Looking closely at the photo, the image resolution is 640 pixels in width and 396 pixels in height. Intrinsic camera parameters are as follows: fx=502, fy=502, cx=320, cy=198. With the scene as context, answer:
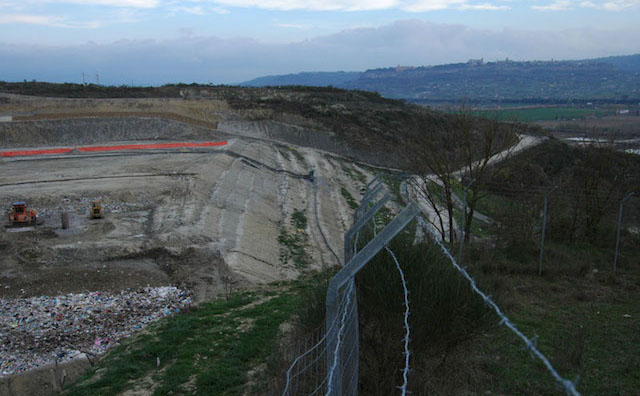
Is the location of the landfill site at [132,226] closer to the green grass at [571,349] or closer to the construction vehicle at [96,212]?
the construction vehicle at [96,212]

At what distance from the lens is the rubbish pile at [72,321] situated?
11.1 metres

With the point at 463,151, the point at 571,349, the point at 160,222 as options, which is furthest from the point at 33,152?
the point at 571,349

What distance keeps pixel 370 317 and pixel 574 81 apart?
711ft

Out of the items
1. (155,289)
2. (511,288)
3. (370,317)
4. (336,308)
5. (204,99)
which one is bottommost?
(155,289)

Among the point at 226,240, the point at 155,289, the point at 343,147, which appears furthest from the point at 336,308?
the point at 343,147

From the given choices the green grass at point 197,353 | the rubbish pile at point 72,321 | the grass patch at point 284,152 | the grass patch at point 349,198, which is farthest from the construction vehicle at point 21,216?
the grass patch at point 284,152

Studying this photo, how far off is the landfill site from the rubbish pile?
0.04 meters

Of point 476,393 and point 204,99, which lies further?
point 204,99

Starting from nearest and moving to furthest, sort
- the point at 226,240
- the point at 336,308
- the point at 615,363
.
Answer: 1. the point at 336,308
2. the point at 615,363
3. the point at 226,240

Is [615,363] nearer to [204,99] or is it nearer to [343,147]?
[343,147]

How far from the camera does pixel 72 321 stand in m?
12.6

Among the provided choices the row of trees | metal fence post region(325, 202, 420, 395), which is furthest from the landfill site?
metal fence post region(325, 202, 420, 395)

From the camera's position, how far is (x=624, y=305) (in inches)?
422

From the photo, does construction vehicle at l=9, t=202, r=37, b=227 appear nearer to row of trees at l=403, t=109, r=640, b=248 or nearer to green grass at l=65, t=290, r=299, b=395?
green grass at l=65, t=290, r=299, b=395
